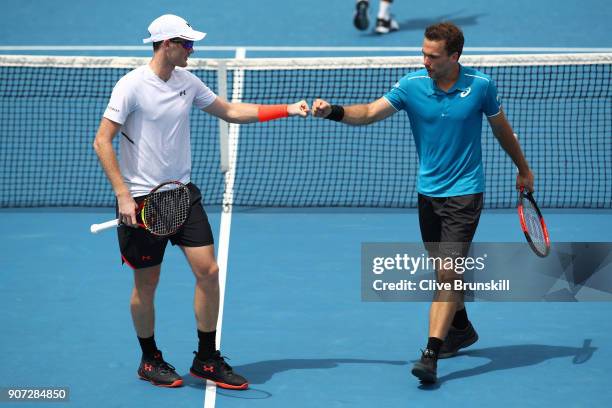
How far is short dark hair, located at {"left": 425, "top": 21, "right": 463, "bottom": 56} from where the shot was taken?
685 cm

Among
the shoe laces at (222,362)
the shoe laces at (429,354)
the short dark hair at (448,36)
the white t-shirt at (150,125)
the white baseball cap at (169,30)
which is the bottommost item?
the shoe laces at (222,362)

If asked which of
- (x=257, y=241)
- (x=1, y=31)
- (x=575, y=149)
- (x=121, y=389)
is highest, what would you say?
(x=1, y=31)

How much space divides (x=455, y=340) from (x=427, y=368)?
77 cm

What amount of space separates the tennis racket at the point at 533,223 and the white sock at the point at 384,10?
8.37m

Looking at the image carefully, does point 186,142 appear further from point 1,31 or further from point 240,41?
point 1,31

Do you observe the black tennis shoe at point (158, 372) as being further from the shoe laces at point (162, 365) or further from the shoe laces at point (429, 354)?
the shoe laces at point (429, 354)

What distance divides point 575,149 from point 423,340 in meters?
5.07

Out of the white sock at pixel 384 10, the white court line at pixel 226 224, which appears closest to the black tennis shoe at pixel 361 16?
the white sock at pixel 384 10

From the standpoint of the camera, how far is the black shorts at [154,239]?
22.3 feet

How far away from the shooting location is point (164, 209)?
22.2ft

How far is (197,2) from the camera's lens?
1747cm

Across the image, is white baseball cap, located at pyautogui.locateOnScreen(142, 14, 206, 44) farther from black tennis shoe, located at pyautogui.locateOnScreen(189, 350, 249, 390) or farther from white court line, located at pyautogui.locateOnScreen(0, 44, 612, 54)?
white court line, located at pyautogui.locateOnScreen(0, 44, 612, 54)

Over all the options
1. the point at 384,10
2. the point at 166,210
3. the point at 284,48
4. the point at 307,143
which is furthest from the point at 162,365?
the point at 384,10

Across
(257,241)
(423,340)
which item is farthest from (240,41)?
(423,340)
